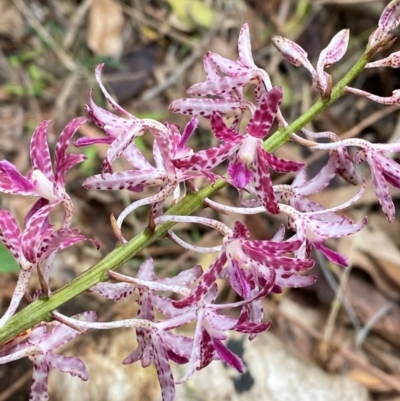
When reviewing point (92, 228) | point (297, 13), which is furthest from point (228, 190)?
point (297, 13)

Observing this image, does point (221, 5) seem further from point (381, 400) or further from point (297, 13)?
point (381, 400)

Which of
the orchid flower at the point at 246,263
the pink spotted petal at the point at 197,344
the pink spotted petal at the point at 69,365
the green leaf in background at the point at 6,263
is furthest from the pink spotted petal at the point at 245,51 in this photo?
the green leaf in background at the point at 6,263

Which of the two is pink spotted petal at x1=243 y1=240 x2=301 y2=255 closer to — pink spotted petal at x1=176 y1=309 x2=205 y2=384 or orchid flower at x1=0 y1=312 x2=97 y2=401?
pink spotted petal at x1=176 y1=309 x2=205 y2=384

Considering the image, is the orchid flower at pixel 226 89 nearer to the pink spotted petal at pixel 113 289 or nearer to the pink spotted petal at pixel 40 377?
the pink spotted petal at pixel 113 289

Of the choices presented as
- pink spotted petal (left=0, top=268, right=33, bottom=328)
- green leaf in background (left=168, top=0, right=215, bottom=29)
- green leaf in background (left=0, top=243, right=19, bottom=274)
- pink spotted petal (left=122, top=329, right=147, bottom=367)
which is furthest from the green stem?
green leaf in background (left=168, top=0, right=215, bottom=29)

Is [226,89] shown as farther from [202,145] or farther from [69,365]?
[202,145]
